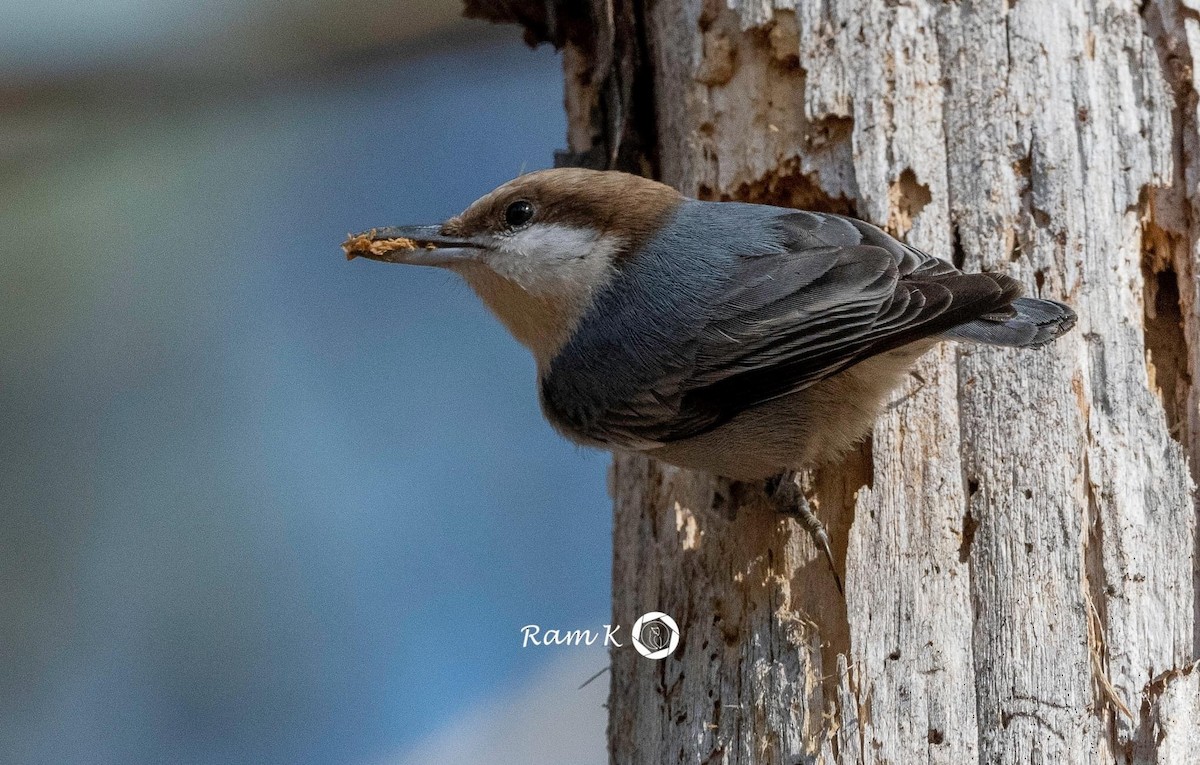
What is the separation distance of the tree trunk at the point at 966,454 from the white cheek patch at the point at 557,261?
0.44 meters

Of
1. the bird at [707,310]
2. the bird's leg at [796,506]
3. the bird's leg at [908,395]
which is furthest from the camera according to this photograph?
the bird's leg at [908,395]

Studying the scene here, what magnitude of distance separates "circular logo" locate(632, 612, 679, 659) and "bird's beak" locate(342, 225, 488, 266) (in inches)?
36.9

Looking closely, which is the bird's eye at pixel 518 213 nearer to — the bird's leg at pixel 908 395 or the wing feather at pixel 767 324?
the wing feather at pixel 767 324

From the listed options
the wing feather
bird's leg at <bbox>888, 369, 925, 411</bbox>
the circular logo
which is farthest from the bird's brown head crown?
the circular logo

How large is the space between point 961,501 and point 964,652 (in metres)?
0.32

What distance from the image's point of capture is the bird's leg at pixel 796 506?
2.38 metres

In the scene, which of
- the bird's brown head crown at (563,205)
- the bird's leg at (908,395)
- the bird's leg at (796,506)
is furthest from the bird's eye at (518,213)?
the bird's leg at (908,395)

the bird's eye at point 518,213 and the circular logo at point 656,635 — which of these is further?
the bird's eye at point 518,213

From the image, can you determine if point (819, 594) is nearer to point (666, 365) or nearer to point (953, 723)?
point (953, 723)

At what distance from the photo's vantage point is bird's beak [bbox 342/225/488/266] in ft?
8.57

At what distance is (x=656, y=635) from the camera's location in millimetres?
2590

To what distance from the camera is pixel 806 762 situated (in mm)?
2123

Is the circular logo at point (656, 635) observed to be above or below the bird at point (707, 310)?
below

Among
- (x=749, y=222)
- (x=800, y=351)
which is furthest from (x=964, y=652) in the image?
(x=749, y=222)
